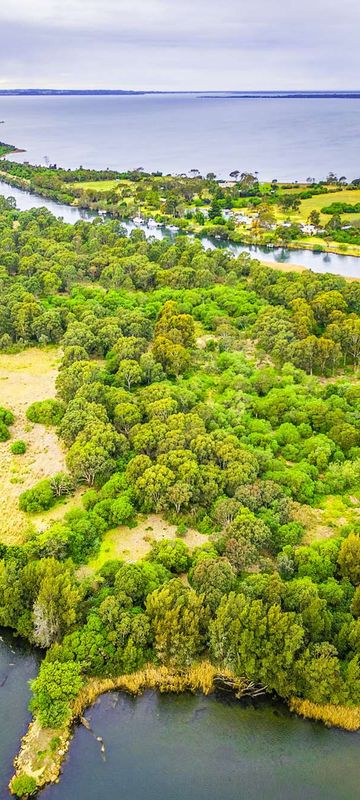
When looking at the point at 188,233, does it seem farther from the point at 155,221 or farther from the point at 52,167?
the point at 52,167

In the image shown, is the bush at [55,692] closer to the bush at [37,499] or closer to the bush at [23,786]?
the bush at [23,786]

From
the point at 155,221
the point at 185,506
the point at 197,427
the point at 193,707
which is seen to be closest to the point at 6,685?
the point at 193,707

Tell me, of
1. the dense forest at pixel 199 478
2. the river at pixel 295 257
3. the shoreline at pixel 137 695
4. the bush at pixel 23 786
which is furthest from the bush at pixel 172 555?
the river at pixel 295 257

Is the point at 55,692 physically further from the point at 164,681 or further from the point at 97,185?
the point at 97,185

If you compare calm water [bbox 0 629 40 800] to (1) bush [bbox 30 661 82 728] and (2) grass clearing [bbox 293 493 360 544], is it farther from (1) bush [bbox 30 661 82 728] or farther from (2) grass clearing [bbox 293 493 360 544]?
(2) grass clearing [bbox 293 493 360 544]

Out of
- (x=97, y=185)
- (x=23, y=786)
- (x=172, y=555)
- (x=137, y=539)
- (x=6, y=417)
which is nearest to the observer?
(x=23, y=786)

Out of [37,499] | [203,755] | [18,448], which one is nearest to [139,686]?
[203,755]

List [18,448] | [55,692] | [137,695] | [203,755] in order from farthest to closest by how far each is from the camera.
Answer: [18,448], [137,695], [203,755], [55,692]
